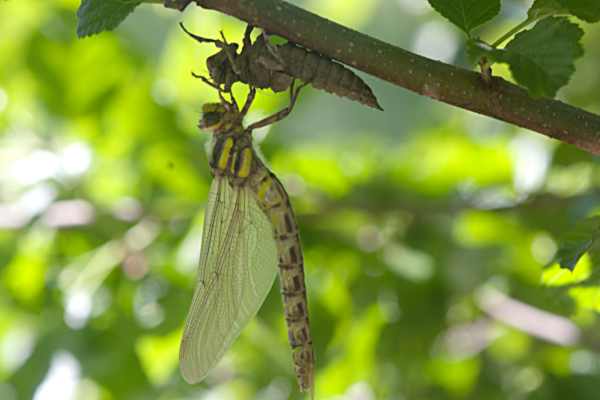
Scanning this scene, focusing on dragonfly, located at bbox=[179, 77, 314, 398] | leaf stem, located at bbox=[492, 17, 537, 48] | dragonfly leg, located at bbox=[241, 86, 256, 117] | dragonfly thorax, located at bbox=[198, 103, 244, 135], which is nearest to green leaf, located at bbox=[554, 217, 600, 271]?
leaf stem, located at bbox=[492, 17, 537, 48]

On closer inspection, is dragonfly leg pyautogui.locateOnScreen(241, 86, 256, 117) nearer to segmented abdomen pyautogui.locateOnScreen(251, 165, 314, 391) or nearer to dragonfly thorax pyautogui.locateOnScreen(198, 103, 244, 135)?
dragonfly thorax pyautogui.locateOnScreen(198, 103, 244, 135)

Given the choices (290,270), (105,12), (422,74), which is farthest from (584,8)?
(290,270)

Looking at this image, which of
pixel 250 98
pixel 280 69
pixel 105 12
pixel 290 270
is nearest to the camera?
pixel 105 12

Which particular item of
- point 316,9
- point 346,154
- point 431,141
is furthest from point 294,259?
point 316,9

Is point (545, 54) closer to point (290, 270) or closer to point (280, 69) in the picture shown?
point (280, 69)

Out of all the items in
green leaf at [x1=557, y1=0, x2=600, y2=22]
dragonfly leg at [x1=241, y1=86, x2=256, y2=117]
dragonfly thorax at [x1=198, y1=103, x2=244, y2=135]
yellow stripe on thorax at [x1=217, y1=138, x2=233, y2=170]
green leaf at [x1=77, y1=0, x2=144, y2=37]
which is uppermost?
dragonfly thorax at [x1=198, y1=103, x2=244, y2=135]

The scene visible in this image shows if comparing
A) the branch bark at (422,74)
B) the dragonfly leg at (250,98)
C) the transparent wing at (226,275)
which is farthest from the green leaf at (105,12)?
the transparent wing at (226,275)
